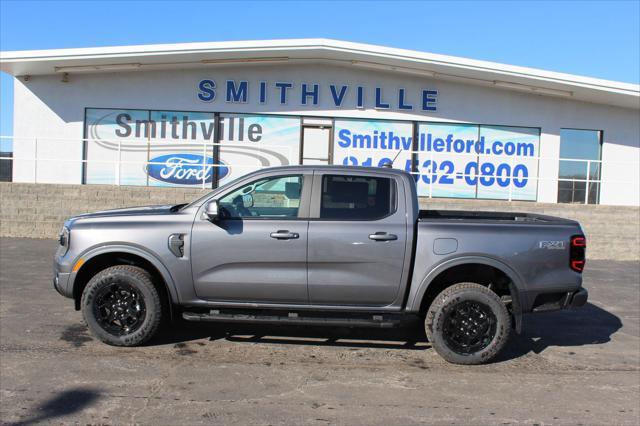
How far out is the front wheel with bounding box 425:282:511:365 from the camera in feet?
16.5

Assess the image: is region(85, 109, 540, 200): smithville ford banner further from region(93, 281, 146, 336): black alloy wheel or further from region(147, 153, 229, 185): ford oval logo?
region(93, 281, 146, 336): black alloy wheel

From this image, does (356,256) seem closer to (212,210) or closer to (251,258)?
(251,258)

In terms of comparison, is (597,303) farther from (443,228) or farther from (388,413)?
(388,413)

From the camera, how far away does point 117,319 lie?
17.4ft

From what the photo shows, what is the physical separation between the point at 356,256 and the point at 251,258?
102 centimetres

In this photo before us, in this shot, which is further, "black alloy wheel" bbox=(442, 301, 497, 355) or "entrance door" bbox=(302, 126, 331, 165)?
"entrance door" bbox=(302, 126, 331, 165)

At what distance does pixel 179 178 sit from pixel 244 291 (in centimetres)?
1194

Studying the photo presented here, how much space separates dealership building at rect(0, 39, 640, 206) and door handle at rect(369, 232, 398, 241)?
36.9 ft

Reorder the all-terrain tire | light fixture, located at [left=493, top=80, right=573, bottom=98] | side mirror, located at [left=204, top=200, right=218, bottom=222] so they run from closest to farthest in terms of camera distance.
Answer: side mirror, located at [left=204, top=200, right=218, bottom=222] → the all-terrain tire → light fixture, located at [left=493, top=80, right=573, bottom=98]

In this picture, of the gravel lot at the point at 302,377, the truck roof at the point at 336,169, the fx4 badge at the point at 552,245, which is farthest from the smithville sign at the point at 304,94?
the fx4 badge at the point at 552,245

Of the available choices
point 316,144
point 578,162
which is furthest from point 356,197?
point 578,162

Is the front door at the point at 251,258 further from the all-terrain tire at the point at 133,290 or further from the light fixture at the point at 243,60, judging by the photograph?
the light fixture at the point at 243,60

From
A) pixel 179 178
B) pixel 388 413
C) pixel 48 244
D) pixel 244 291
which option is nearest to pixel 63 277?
pixel 244 291

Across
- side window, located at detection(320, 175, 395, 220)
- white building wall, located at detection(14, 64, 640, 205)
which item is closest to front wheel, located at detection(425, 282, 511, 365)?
side window, located at detection(320, 175, 395, 220)
